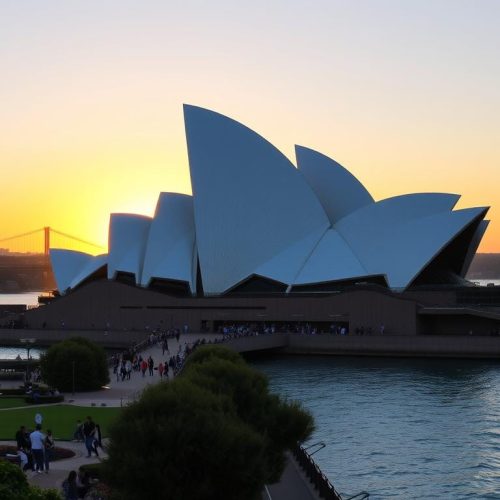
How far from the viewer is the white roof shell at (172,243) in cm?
4422

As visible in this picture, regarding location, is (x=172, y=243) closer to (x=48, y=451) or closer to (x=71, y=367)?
(x=71, y=367)

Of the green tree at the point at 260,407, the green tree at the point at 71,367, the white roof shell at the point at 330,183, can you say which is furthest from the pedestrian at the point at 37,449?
the white roof shell at the point at 330,183

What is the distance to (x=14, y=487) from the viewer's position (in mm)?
7305

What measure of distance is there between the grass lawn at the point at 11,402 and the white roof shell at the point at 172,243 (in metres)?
23.0

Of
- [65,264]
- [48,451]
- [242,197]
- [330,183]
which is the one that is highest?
[330,183]

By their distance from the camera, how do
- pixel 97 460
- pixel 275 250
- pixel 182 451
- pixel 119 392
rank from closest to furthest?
pixel 182 451
pixel 97 460
pixel 119 392
pixel 275 250

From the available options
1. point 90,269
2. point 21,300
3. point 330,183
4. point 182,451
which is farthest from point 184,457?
point 21,300

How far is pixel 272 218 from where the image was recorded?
140ft

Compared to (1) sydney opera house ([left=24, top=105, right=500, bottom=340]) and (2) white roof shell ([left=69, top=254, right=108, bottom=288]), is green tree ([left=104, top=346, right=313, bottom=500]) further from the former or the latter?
(2) white roof shell ([left=69, top=254, right=108, bottom=288])

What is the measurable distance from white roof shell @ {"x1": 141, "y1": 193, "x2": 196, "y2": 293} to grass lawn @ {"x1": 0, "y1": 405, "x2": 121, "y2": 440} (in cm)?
2432

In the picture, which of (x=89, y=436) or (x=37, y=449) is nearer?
(x=37, y=449)

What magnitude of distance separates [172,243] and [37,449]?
107ft

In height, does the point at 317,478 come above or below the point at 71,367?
below

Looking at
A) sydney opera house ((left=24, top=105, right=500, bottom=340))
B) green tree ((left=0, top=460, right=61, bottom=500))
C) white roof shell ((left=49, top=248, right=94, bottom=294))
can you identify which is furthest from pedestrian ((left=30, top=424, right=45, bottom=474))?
white roof shell ((left=49, top=248, right=94, bottom=294))
